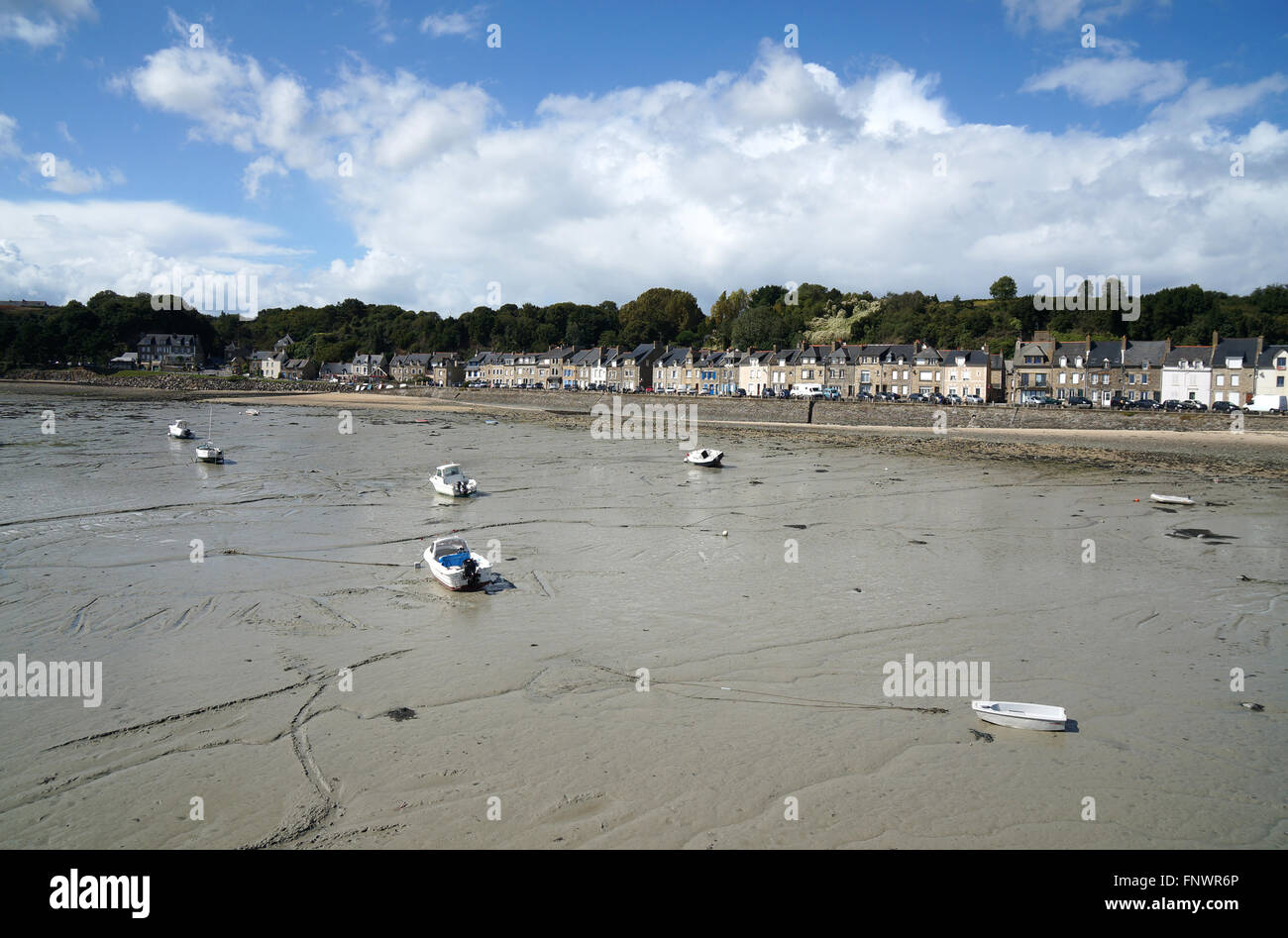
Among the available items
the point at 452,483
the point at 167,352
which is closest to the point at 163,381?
the point at 167,352

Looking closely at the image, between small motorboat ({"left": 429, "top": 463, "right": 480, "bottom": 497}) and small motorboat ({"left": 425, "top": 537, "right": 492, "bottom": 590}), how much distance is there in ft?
29.3

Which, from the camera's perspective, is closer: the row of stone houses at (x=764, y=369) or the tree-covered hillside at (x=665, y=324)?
the row of stone houses at (x=764, y=369)

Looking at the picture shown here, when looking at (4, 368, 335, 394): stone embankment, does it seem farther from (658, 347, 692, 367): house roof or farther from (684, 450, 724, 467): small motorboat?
(684, 450, 724, 467): small motorboat

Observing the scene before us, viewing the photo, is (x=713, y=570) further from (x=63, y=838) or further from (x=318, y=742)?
(x=63, y=838)

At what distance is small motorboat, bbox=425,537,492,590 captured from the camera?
12.6 meters

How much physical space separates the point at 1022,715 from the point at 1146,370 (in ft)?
235

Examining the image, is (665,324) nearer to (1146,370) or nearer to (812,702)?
(1146,370)

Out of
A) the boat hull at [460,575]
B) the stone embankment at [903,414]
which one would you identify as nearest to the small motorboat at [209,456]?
the boat hull at [460,575]

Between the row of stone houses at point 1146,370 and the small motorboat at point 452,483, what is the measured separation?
58.8 m

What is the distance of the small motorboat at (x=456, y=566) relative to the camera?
12578mm

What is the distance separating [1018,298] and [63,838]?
10985cm

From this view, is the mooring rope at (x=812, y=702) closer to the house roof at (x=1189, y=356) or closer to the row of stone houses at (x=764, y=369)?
the row of stone houses at (x=764, y=369)

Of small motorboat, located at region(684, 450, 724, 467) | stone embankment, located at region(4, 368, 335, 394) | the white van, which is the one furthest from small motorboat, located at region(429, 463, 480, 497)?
stone embankment, located at region(4, 368, 335, 394)

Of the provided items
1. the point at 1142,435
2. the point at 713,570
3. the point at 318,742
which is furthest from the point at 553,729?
the point at 1142,435
